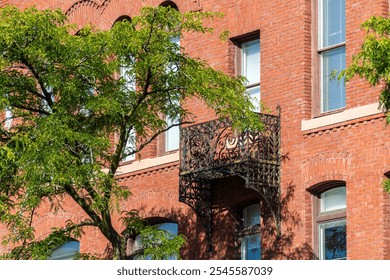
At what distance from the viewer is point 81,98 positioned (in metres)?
26.6

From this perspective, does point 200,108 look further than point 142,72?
Yes

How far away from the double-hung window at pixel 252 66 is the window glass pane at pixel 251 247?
277cm

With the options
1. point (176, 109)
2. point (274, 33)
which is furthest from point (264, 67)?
point (176, 109)

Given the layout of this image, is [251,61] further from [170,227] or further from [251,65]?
[170,227]

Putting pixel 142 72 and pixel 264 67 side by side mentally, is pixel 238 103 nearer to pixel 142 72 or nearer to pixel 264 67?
pixel 142 72

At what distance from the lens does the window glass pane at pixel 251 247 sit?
30.1m

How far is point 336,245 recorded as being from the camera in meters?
28.4

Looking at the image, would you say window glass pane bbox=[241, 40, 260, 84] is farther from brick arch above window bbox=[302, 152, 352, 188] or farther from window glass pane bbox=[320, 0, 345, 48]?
brick arch above window bbox=[302, 152, 352, 188]

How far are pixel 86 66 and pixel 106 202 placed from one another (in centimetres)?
249

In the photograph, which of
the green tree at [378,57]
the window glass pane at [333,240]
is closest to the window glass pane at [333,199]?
the window glass pane at [333,240]

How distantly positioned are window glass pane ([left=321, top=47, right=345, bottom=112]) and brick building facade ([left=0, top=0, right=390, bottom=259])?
2 centimetres

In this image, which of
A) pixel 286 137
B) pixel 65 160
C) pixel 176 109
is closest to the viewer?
pixel 65 160

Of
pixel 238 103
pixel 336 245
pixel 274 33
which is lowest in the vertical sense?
pixel 336 245

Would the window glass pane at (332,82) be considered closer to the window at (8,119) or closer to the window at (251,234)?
the window at (251,234)
